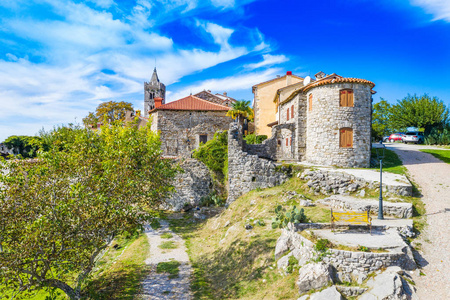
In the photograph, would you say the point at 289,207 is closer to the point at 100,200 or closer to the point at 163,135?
the point at 100,200

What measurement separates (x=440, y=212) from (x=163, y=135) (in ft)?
98.5

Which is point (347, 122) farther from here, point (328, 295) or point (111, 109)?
point (111, 109)

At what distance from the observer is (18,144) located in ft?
171

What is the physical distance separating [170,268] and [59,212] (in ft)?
25.8

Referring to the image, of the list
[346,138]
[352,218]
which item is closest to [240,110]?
[346,138]

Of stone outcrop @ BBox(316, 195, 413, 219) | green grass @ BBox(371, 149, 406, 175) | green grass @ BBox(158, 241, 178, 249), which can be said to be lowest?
green grass @ BBox(158, 241, 178, 249)

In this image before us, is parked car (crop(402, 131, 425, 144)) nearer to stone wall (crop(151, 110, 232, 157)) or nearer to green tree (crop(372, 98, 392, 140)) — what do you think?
green tree (crop(372, 98, 392, 140))

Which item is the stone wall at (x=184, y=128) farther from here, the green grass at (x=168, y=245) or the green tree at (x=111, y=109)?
the green tree at (x=111, y=109)

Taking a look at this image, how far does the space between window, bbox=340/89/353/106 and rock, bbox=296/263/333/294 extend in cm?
1470

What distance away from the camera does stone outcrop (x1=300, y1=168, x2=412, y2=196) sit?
15.4 m

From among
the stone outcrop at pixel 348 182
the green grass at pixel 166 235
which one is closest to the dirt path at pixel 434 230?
the stone outcrop at pixel 348 182

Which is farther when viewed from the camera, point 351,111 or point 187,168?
point 187,168

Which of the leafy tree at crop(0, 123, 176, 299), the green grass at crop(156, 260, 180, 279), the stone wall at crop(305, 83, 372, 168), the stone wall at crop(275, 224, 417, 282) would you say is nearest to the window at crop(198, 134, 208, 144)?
the stone wall at crop(305, 83, 372, 168)

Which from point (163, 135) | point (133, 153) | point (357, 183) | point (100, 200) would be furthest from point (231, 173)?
point (163, 135)
